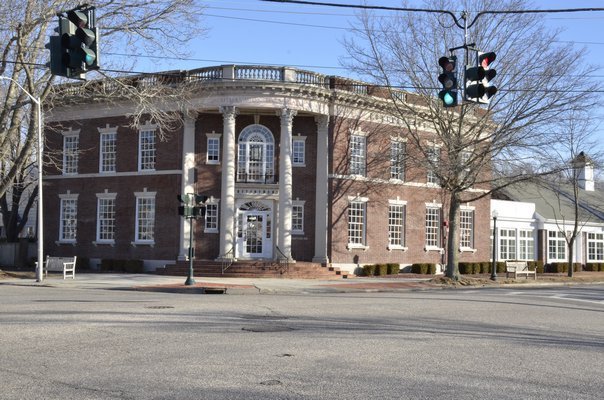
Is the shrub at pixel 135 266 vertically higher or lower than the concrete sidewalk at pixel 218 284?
higher

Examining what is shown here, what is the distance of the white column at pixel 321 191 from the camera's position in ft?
113

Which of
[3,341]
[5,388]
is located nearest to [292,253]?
[3,341]

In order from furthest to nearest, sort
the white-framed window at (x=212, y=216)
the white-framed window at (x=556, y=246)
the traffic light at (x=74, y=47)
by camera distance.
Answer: the white-framed window at (x=556, y=246), the white-framed window at (x=212, y=216), the traffic light at (x=74, y=47)

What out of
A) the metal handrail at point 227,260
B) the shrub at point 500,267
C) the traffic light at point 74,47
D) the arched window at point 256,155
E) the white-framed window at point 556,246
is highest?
the arched window at point 256,155

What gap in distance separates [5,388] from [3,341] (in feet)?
11.5

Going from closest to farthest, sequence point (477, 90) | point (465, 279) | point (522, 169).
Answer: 1. point (477, 90)
2. point (522, 169)
3. point (465, 279)

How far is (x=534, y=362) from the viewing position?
10156 millimetres

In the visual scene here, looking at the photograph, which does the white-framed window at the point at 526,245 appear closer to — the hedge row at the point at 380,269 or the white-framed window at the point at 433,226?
the white-framed window at the point at 433,226

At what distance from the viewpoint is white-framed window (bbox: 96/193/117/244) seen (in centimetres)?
3672

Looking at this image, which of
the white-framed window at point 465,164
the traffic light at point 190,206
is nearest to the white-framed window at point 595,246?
the white-framed window at point 465,164

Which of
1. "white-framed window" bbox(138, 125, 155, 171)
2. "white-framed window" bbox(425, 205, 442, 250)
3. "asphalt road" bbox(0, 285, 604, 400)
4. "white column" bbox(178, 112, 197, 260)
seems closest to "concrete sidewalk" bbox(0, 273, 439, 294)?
"white column" bbox(178, 112, 197, 260)

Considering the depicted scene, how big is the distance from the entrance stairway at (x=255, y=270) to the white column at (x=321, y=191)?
4.39 feet

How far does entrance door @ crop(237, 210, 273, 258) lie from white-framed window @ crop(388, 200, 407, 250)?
23.9ft

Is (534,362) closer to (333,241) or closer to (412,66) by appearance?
(412,66)
